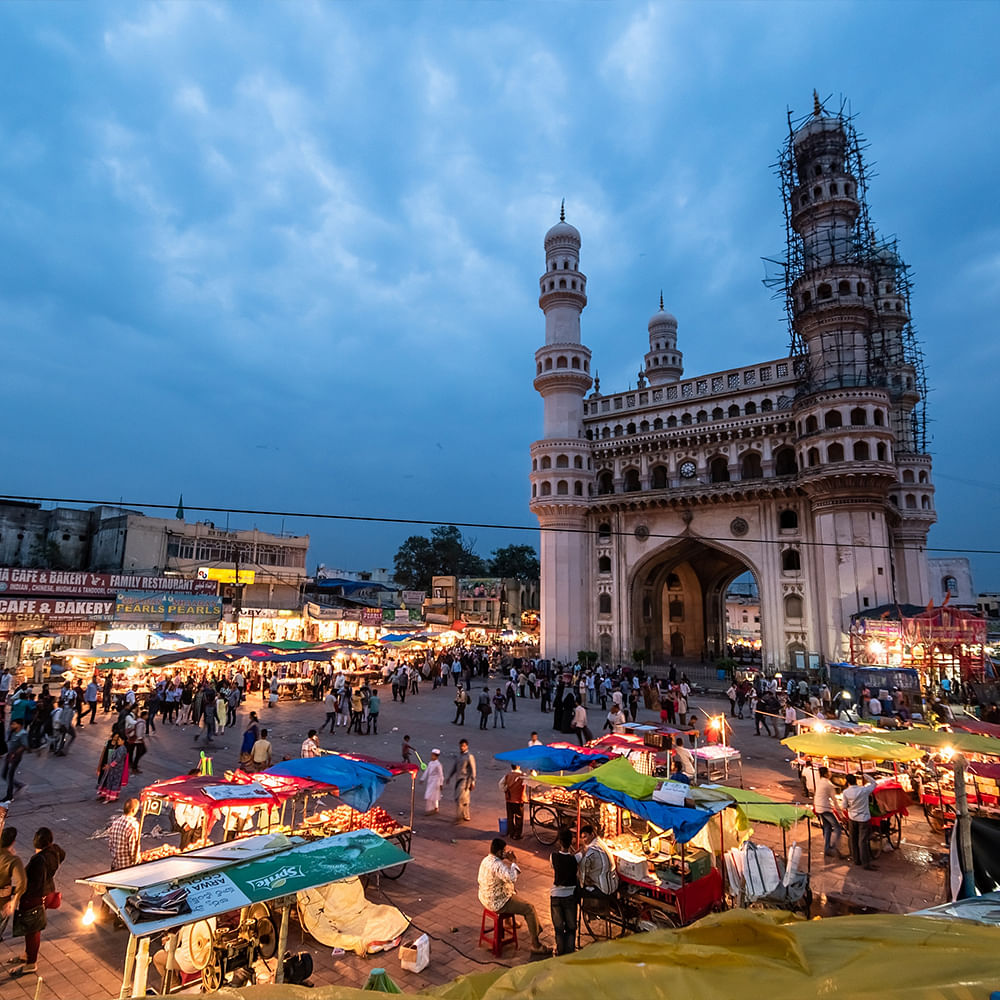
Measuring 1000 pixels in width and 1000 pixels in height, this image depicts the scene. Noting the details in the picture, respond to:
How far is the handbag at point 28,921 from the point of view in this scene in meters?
5.95

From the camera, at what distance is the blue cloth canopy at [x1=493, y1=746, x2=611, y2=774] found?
985 cm

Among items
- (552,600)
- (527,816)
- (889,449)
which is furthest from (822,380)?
(527,816)

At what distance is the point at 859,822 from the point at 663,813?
14.6ft

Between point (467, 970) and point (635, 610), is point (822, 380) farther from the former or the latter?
point (467, 970)

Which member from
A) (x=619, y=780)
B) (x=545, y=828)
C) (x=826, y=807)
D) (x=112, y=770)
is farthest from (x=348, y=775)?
(x=826, y=807)

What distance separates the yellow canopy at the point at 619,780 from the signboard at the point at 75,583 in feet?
96.9

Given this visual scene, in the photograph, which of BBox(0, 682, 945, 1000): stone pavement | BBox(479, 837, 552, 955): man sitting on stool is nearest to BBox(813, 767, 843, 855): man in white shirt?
BBox(0, 682, 945, 1000): stone pavement

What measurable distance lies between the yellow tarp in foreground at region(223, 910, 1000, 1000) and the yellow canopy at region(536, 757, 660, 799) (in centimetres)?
511

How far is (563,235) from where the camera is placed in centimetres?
4425

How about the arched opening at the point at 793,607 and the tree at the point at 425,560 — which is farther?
the tree at the point at 425,560

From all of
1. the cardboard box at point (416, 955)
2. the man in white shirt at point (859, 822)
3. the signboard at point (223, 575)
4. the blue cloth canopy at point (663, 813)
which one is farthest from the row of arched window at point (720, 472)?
the cardboard box at point (416, 955)

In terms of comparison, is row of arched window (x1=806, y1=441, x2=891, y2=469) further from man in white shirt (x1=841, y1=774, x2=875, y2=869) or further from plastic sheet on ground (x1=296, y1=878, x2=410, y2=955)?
plastic sheet on ground (x1=296, y1=878, x2=410, y2=955)

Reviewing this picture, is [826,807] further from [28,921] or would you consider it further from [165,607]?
[165,607]

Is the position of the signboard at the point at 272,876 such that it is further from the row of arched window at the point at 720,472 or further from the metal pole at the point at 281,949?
the row of arched window at the point at 720,472
